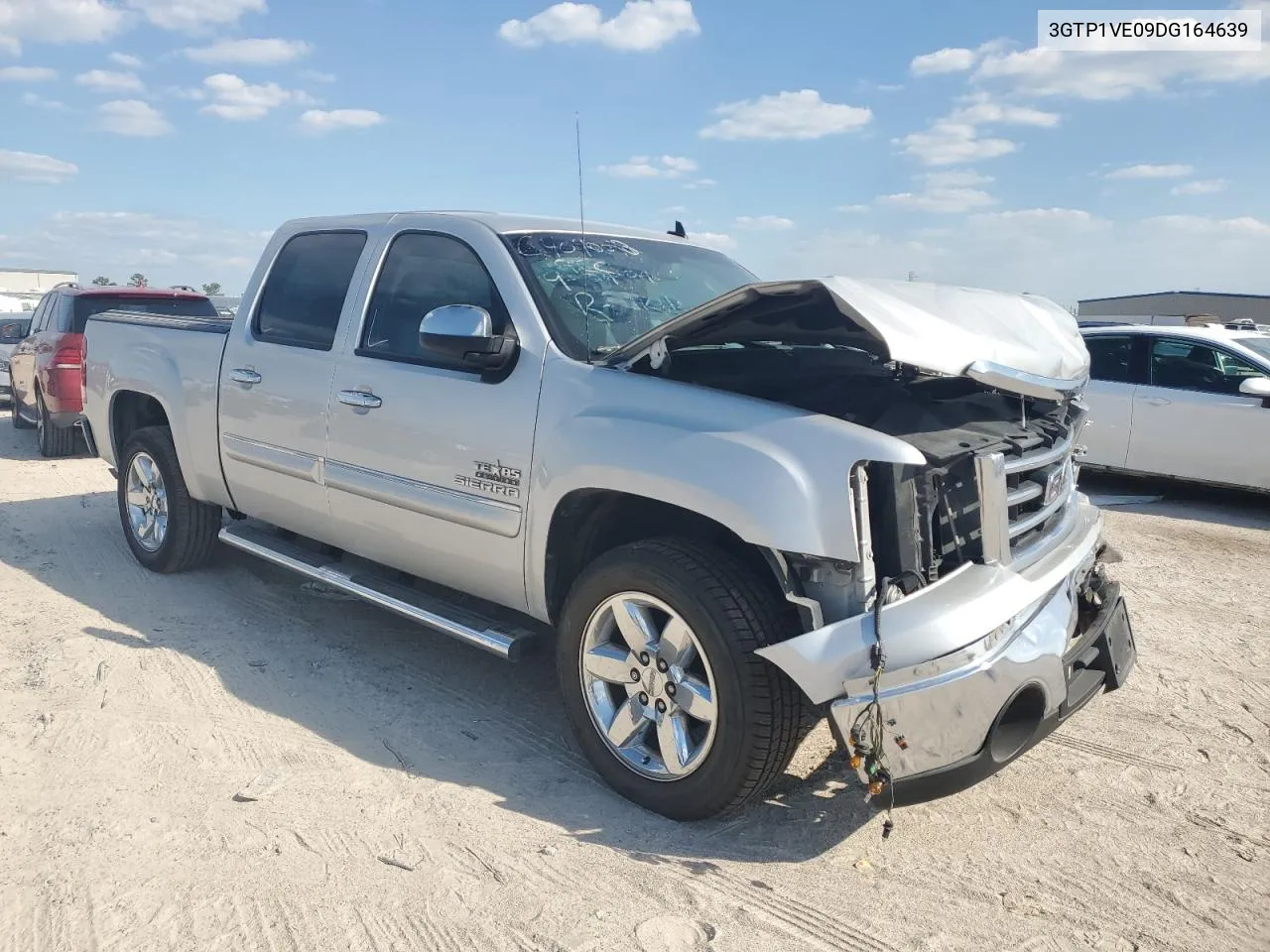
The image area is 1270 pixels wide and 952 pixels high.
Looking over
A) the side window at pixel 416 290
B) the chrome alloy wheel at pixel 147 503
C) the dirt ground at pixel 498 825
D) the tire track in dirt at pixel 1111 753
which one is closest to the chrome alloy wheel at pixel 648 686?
the dirt ground at pixel 498 825

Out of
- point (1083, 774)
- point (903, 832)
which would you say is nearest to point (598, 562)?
point (903, 832)

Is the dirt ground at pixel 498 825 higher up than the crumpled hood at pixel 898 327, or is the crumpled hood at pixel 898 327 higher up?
the crumpled hood at pixel 898 327

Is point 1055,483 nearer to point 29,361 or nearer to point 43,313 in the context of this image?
point 29,361

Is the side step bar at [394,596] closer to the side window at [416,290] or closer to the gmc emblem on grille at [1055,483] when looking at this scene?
the side window at [416,290]

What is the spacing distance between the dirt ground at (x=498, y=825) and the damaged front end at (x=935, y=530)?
41cm

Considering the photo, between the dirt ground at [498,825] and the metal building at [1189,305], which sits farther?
the metal building at [1189,305]

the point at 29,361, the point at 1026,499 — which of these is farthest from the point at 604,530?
the point at 29,361

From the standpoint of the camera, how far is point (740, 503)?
9.75 feet

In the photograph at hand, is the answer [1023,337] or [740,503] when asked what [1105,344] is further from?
[740,503]

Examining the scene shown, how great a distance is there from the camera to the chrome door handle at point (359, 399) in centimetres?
423

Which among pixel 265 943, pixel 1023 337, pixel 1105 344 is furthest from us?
pixel 1105 344

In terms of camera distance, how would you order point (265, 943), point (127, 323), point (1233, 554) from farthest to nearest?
point (1233, 554) → point (127, 323) → point (265, 943)

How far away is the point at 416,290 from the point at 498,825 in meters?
2.28

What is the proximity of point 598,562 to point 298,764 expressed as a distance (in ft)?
4.47
